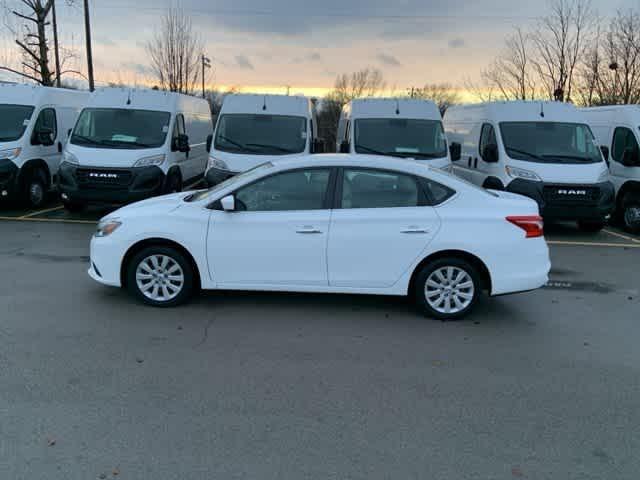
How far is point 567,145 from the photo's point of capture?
10773 mm

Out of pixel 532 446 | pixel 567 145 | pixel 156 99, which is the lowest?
pixel 532 446

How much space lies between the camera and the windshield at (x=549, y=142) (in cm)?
1061

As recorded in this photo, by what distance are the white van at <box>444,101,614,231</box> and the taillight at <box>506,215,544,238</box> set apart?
4.80m

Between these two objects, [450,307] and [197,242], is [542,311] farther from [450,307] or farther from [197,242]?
[197,242]

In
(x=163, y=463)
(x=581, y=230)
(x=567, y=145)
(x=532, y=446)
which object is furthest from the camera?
(x=581, y=230)

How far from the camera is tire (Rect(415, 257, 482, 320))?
5.72 meters

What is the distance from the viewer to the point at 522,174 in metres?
10.4

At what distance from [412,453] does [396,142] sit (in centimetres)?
814

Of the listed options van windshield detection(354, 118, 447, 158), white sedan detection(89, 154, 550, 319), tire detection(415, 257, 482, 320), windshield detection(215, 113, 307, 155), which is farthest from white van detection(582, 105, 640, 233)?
tire detection(415, 257, 482, 320)

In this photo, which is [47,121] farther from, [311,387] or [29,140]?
[311,387]

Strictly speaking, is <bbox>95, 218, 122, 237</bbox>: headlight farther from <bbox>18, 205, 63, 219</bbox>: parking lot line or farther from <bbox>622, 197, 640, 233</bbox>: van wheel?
<bbox>622, 197, 640, 233</bbox>: van wheel

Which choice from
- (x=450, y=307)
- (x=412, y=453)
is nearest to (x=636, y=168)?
(x=450, y=307)

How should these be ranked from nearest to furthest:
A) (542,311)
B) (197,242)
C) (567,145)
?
(197,242) < (542,311) < (567,145)

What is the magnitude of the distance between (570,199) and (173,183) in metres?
7.60
